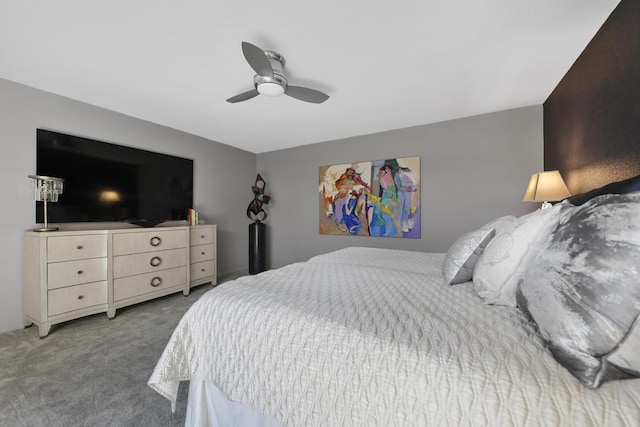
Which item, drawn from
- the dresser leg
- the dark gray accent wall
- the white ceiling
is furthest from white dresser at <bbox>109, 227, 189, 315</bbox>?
the dark gray accent wall

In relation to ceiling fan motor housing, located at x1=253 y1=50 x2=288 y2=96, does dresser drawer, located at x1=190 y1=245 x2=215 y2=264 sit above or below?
below

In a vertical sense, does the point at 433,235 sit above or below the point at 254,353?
above

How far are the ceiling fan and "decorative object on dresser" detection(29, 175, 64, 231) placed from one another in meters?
1.83

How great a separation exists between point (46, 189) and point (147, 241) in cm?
91

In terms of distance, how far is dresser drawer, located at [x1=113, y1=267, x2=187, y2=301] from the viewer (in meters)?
2.46

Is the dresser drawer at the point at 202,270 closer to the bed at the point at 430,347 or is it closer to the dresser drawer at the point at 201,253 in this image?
the dresser drawer at the point at 201,253

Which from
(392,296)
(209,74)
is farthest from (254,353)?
(209,74)

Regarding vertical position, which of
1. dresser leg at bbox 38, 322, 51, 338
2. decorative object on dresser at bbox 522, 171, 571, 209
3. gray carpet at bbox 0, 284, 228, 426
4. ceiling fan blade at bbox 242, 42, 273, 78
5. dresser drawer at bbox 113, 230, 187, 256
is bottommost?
gray carpet at bbox 0, 284, 228, 426

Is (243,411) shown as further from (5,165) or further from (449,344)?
(5,165)

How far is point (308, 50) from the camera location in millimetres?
1758

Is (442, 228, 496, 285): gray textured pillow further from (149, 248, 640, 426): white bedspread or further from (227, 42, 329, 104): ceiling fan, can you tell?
(227, 42, 329, 104): ceiling fan

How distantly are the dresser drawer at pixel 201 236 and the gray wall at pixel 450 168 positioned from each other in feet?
4.48

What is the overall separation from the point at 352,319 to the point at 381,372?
0.19m

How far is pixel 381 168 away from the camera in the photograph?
11.2ft
